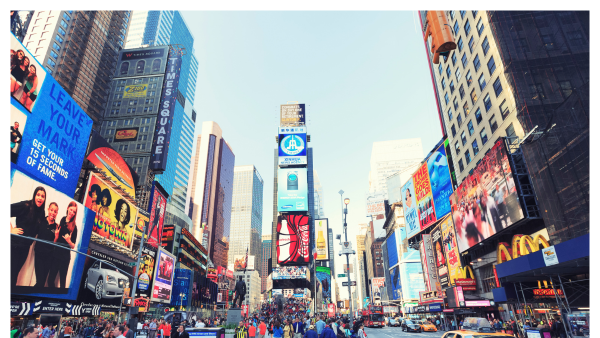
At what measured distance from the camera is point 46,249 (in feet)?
78.1

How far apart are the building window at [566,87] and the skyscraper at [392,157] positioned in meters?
142

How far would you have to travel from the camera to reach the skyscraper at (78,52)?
84.1 meters

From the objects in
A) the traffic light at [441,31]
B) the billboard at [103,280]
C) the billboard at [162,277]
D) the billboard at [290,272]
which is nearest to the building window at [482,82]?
the traffic light at [441,31]

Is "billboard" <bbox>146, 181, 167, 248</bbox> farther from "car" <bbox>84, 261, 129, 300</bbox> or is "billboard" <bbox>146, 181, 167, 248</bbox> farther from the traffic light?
the traffic light

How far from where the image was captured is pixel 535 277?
21.9m

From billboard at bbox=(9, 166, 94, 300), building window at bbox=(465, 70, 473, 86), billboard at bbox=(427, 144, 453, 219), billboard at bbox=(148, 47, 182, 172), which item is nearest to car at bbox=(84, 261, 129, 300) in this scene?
billboard at bbox=(9, 166, 94, 300)

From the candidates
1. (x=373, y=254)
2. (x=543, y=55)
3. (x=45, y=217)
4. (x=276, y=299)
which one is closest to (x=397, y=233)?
(x=276, y=299)

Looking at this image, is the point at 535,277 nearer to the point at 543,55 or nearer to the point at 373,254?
the point at 543,55

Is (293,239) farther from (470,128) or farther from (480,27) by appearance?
(480,27)

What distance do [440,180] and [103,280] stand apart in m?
48.0

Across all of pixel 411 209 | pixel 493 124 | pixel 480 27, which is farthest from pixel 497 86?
pixel 411 209

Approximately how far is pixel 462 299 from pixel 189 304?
2399 inches

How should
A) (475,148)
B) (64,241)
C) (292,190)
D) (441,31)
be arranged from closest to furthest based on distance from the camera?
1. (441,31)
2. (64,241)
3. (475,148)
4. (292,190)

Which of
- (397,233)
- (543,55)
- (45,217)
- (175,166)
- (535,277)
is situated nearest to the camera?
(535,277)
